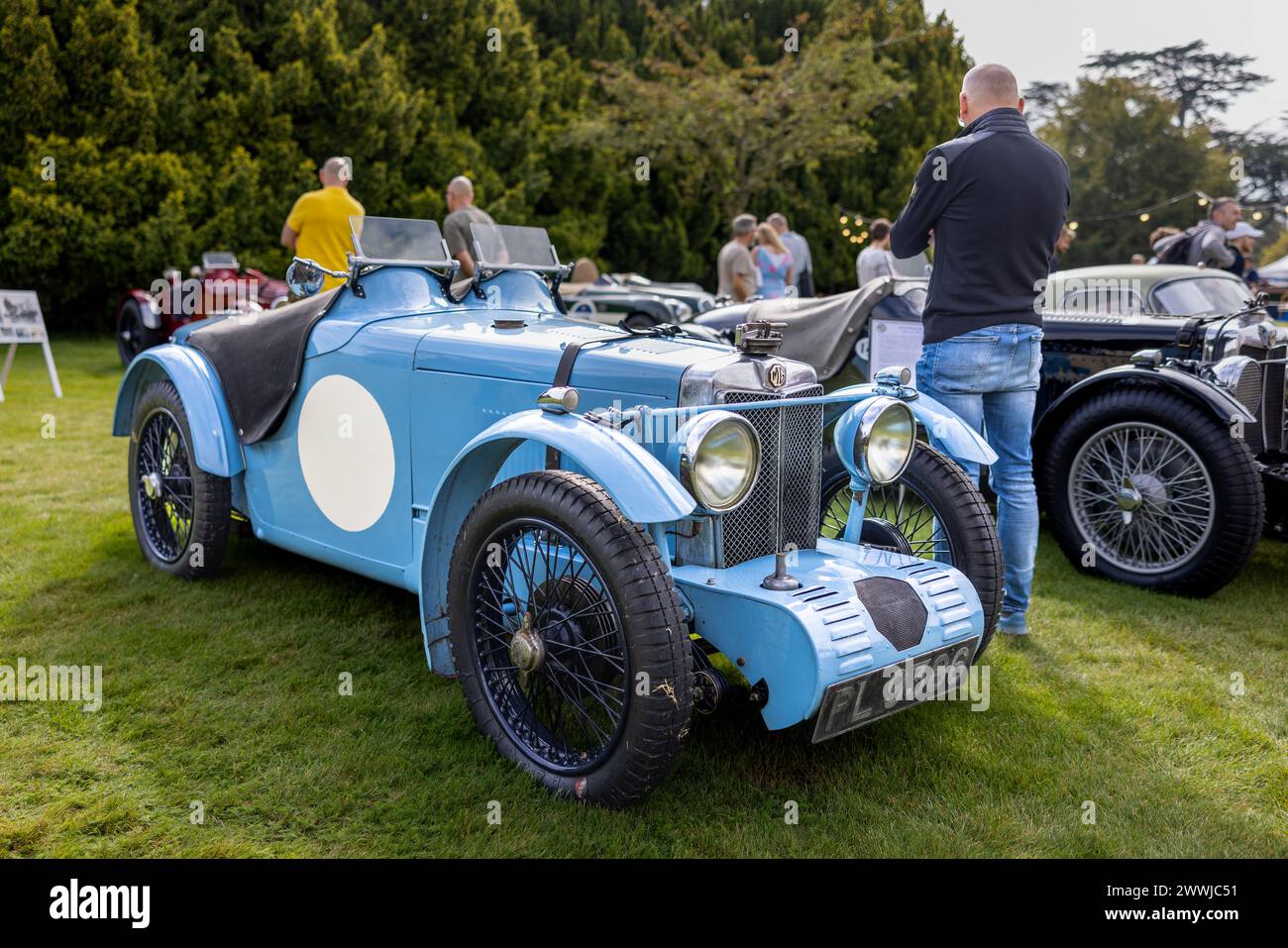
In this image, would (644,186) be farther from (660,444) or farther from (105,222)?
(660,444)

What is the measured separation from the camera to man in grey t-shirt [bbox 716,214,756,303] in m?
9.24

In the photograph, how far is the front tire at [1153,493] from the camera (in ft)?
14.5

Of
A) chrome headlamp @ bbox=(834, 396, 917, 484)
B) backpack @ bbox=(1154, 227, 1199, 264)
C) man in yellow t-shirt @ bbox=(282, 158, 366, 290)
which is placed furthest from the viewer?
backpack @ bbox=(1154, 227, 1199, 264)

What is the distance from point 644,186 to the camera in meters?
20.9

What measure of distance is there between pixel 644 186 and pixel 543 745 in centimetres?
1929

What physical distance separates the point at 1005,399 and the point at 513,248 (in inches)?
82.5

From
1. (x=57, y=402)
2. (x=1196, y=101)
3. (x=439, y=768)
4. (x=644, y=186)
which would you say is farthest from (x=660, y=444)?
(x=1196, y=101)

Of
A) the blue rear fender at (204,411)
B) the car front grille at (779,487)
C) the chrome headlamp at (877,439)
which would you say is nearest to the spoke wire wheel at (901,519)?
the chrome headlamp at (877,439)

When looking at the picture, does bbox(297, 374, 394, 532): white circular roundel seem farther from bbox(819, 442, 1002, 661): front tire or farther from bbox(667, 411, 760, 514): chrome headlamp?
bbox(819, 442, 1002, 661): front tire

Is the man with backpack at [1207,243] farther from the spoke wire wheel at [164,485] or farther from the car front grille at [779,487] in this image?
the spoke wire wheel at [164,485]

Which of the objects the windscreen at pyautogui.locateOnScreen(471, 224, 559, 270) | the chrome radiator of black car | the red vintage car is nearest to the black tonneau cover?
the windscreen at pyautogui.locateOnScreen(471, 224, 559, 270)

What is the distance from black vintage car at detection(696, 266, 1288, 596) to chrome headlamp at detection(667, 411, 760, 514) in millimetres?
882

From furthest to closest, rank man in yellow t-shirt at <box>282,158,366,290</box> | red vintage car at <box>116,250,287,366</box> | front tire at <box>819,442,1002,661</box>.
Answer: red vintage car at <box>116,250,287,366</box> < man in yellow t-shirt at <box>282,158,366,290</box> < front tire at <box>819,442,1002,661</box>
